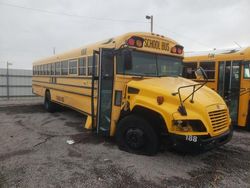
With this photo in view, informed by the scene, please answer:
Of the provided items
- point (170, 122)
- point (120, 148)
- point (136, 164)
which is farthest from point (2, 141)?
point (170, 122)

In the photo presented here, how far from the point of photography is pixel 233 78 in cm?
704

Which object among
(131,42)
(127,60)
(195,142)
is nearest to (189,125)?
(195,142)

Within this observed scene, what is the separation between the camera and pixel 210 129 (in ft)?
12.0

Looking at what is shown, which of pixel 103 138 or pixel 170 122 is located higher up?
pixel 170 122

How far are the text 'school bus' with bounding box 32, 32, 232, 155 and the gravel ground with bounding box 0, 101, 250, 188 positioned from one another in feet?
1.36

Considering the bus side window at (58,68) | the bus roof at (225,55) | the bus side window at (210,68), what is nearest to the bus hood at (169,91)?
the bus roof at (225,55)

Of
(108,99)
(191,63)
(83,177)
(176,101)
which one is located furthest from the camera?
(191,63)

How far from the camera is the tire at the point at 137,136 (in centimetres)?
417

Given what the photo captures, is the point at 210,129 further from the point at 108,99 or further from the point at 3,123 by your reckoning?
the point at 3,123

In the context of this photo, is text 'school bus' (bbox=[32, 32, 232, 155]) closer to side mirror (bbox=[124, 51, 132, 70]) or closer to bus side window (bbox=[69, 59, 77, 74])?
side mirror (bbox=[124, 51, 132, 70])

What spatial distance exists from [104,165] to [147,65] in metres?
2.22

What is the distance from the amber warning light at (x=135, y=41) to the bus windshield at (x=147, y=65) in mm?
161

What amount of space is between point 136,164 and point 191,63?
17.6 ft

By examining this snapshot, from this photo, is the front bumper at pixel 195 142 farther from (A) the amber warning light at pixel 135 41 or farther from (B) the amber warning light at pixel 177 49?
(B) the amber warning light at pixel 177 49
